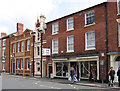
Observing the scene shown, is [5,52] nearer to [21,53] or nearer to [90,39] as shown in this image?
[21,53]

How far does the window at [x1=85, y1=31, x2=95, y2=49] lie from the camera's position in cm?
2042

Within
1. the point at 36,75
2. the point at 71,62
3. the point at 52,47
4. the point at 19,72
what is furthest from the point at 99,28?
the point at 19,72

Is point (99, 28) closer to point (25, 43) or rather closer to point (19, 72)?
point (25, 43)

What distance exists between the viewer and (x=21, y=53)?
34094 mm

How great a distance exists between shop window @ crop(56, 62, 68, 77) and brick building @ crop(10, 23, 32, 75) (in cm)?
714

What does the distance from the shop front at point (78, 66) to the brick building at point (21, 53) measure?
23.7 ft

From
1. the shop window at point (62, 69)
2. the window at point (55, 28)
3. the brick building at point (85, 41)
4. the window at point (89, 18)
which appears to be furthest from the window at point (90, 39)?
the window at point (55, 28)

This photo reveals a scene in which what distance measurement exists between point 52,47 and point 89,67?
747cm

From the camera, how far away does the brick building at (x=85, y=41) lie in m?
18.3

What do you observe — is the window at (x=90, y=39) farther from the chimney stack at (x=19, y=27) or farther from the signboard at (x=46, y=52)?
the chimney stack at (x=19, y=27)

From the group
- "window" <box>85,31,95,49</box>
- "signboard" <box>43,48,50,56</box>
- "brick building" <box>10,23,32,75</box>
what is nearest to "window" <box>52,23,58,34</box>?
"signboard" <box>43,48,50,56</box>

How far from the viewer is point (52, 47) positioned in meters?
26.1

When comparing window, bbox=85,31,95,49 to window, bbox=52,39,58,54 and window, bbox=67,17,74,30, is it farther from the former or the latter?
window, bbox=52,39,58,54

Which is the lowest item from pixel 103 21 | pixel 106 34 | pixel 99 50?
pixel 99 50
